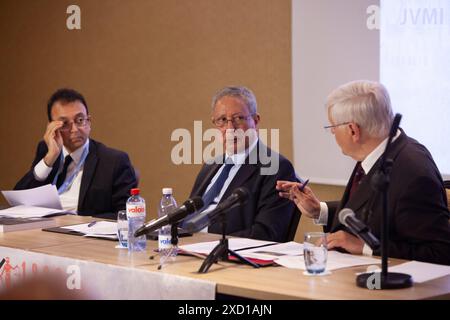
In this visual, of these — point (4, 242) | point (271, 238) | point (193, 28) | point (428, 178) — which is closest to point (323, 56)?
point (193, 28)

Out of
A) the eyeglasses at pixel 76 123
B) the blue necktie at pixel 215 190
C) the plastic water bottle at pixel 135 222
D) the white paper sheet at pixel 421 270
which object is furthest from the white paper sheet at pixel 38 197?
the white paper sheet at pixel 421 270

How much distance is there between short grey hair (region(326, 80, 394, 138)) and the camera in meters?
2.85

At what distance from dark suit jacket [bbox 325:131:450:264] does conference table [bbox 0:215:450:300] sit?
16cm

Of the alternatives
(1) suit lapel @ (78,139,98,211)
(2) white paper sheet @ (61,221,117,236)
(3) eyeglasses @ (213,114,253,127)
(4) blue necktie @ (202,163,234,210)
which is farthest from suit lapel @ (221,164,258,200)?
(1) suit lapel @ (78,139,98,211)

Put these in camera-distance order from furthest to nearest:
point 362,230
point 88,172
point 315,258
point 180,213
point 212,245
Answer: point 88,172 < point 212,245 < point 180,213 < point 315,258 < point 362,230

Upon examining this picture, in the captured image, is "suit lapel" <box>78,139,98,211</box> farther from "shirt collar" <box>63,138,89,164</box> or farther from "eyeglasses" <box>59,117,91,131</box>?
"eyeglasses" <box>59,117,91,131</box>

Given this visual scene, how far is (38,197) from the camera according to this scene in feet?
13.5

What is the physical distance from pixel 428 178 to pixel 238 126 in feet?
3.91

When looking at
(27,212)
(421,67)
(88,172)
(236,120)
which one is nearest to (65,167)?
(88,172)

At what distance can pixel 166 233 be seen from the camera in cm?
284

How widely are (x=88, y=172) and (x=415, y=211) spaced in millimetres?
2147

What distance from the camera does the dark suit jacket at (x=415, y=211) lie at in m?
2.67

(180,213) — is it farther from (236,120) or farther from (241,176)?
(236,120)

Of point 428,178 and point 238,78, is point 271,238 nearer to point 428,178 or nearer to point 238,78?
point 428,178
